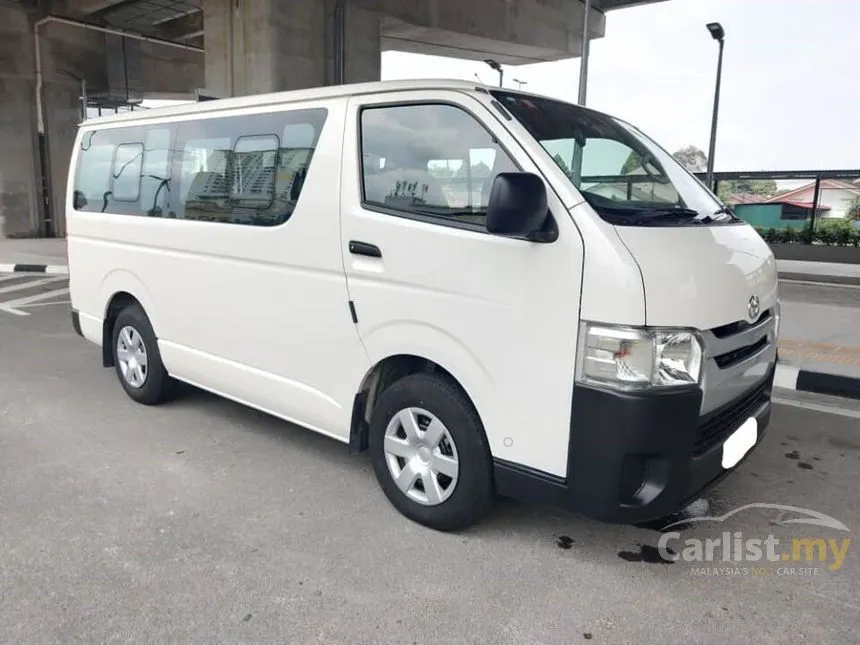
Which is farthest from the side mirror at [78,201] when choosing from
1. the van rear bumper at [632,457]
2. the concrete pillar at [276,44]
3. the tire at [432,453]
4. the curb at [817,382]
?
the concrete pillar at [276,44]

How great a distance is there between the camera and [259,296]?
3.99m

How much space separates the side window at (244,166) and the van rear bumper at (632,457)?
1972mm

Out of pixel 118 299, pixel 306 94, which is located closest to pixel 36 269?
pixel 118 299

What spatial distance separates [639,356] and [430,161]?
133 cm

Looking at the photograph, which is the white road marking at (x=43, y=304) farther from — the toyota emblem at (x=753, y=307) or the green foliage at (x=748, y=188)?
the green foliage at (x=748, y=188)

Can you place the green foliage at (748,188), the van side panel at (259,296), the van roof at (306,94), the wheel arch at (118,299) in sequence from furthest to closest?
the green foliage at (748,188) → the wheel arch at (118,299) → the van side panel at (259,296) → the van roof at (306,94)

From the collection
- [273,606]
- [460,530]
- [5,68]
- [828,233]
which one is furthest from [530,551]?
[5,68]

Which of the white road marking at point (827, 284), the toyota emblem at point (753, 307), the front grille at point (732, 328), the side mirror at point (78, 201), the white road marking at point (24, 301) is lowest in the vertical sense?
the white road marking at point (24, 301)

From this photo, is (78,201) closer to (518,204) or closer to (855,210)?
(518,204)

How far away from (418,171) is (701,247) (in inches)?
51.6

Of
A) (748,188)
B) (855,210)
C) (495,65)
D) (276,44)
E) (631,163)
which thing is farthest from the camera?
(748,188)

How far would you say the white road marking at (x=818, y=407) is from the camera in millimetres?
5187

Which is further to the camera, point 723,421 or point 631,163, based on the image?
point 631,163

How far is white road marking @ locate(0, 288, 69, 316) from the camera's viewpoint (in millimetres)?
9008
